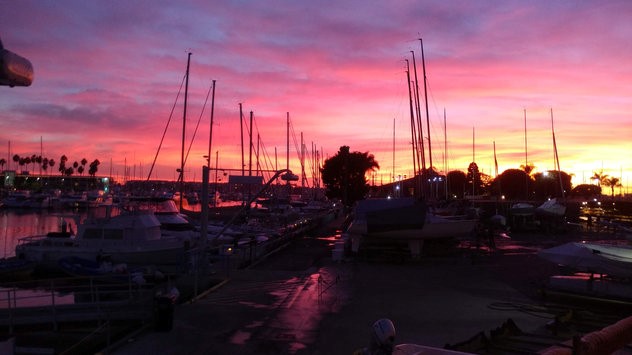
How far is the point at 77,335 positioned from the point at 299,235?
942 inches

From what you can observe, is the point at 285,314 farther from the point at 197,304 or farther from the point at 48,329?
the point at 48,329

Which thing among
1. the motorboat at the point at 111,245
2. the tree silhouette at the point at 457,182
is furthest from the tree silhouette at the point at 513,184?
the motorboat at the point at 111,245

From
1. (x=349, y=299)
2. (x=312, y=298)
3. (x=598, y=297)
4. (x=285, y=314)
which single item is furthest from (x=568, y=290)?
(x=285, y=314)

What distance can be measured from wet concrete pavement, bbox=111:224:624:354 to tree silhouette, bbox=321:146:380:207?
45.0 m

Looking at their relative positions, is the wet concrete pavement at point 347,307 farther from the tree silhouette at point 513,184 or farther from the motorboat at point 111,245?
the tree silhouette at point 513,184

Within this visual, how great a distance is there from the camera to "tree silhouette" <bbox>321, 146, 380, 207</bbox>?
6781cm

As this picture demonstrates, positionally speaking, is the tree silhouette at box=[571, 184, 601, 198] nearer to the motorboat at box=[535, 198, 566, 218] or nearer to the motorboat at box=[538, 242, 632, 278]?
the motorboat at box=[535, 198, 566, 218]

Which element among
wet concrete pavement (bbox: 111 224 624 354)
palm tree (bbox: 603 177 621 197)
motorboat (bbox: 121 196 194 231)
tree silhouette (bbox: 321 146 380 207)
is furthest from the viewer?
palm tree (bbox: 603 177 621 197)

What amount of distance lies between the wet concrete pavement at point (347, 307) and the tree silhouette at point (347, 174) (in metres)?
45.0

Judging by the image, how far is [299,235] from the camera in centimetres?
3778

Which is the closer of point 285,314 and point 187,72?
point 285,314

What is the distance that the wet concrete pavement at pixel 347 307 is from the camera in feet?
34.9

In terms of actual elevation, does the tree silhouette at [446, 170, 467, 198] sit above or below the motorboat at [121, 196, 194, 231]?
above

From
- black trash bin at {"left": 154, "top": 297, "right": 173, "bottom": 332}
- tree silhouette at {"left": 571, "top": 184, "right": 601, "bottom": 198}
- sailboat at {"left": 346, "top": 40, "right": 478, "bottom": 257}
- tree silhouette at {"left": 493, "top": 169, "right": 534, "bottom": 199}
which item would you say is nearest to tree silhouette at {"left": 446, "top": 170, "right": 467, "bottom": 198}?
tree silhouette at {"left": 493, "top": 169, "right": 534, "bottom": 199}
